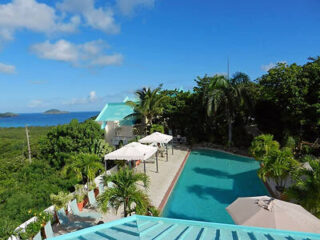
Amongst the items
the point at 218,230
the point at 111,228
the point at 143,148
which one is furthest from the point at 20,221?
the point at 218,230

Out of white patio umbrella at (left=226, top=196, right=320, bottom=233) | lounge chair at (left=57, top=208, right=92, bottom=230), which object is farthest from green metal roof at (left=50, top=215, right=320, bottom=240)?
lounge chair at (left=57, top=208, right=92, bottom=230)

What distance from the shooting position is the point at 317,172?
5867mm

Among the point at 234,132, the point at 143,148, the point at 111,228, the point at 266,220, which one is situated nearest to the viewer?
the point at 111,228

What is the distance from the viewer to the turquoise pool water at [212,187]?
8.92 meters

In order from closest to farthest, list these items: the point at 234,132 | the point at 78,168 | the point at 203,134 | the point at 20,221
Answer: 1. the point at 20,221
2. the point at 78,168
3. the point at 234,132
4. the point at 203,134

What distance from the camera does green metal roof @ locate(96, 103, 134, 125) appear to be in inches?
924

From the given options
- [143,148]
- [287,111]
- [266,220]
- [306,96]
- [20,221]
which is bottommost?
[20,221]

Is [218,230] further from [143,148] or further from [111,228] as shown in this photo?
[143,148]

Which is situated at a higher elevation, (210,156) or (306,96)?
(306,96)

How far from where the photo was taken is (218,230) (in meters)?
3.03

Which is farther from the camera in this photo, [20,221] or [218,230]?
[20,221]

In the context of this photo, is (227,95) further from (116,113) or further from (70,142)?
(70,142)

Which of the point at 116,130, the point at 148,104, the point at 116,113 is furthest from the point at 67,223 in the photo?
the point at 116,113

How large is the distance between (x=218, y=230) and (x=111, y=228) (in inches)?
67.0
